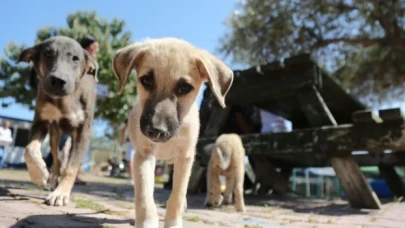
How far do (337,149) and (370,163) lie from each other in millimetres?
3901

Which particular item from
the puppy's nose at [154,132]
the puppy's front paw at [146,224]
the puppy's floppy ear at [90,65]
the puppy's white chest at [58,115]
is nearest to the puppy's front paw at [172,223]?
the puppy's front paw at [146,224]

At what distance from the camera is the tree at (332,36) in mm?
10414

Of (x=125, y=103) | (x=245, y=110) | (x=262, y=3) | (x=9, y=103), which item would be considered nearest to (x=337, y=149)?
(x=245, y=110)

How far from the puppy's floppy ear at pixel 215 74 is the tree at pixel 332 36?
335 inches

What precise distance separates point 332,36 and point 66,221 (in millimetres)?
10529

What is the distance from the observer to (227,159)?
5.55 m

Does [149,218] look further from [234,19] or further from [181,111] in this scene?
[234,19]

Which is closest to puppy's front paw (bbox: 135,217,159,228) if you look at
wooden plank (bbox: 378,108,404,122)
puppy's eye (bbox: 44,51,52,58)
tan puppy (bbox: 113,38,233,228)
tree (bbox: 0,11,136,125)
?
tan puppy (bbox: 113,38,233,228)

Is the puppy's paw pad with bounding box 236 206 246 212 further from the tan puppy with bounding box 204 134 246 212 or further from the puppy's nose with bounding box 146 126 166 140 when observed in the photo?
the puppy's nose with bounding box 146 126 166 140

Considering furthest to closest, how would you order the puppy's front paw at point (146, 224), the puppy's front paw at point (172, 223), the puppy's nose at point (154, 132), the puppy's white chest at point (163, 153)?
the puppy's white chest at point (163, 153) → the puppy's front paw at point (172, 223) → the puppy's front paw at point (146, 224) → the puppy's nose at point (154, 132)

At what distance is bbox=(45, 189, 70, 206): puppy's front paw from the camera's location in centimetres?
379

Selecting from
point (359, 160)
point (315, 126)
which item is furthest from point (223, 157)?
point (359, 160)

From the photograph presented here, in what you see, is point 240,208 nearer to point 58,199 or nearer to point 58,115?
point 58,199

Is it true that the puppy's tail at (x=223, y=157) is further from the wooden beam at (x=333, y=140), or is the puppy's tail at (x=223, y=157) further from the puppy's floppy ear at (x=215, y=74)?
the puppy's floppy ear at (x=215, y=74)
